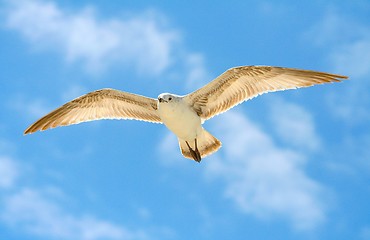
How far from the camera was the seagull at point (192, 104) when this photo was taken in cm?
1374

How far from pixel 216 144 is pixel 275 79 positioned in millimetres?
1942

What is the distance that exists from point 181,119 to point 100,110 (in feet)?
7.56

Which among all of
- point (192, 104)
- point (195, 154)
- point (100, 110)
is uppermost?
point (100, 110)

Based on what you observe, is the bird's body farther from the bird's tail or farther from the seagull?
the bird's tail

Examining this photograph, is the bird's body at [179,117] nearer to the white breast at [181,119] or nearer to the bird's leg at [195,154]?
the white breast at [181,119]

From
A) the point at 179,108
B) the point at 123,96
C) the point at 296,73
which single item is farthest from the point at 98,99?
the point at 296,73

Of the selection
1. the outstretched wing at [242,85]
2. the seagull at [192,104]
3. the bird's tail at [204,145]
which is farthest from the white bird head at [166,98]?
the bird's tail at [204,145]

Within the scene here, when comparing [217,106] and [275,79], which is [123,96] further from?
[275,79]

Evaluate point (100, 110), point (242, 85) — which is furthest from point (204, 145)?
point (100, 110)

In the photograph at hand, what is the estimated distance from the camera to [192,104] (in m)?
14.2

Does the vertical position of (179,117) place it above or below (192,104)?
below

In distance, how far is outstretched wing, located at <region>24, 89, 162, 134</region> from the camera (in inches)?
578

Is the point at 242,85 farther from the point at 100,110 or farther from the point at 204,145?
the point at 100,110

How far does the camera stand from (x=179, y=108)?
1366 centimetres
